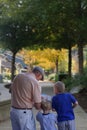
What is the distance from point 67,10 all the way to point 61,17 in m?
1.19

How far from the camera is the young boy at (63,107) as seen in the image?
22.7ft

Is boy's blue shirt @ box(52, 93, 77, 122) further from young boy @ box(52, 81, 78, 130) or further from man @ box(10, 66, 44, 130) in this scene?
man @ box(10, 66, 44, 130)

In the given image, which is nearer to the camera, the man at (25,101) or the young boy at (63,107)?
the man at (25,101)

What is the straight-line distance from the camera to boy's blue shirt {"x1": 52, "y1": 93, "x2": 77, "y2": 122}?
6.92m

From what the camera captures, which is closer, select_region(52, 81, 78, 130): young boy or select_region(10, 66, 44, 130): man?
select_region(10, 66, 44, 130): man

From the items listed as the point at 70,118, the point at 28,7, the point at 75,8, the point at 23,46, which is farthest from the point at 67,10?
the point at 70,118

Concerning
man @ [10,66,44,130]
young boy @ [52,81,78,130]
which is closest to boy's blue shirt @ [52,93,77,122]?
young boy @ [52,81,78,130]

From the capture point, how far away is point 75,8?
20750 mm

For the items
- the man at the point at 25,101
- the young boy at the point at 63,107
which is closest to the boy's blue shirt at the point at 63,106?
the young boy at the point at 63,107

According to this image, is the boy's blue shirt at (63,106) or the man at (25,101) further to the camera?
the boy's blue shirt at (63,106)

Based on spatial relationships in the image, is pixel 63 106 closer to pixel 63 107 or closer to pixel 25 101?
pixel 63 107

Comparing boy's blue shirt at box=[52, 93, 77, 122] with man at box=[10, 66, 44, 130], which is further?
boy's blue shirt at box=[52, 93, 77, 122]

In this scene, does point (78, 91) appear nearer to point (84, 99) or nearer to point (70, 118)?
point (84, 99)

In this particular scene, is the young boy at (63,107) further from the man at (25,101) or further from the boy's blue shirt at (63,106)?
the man at (25,101)
